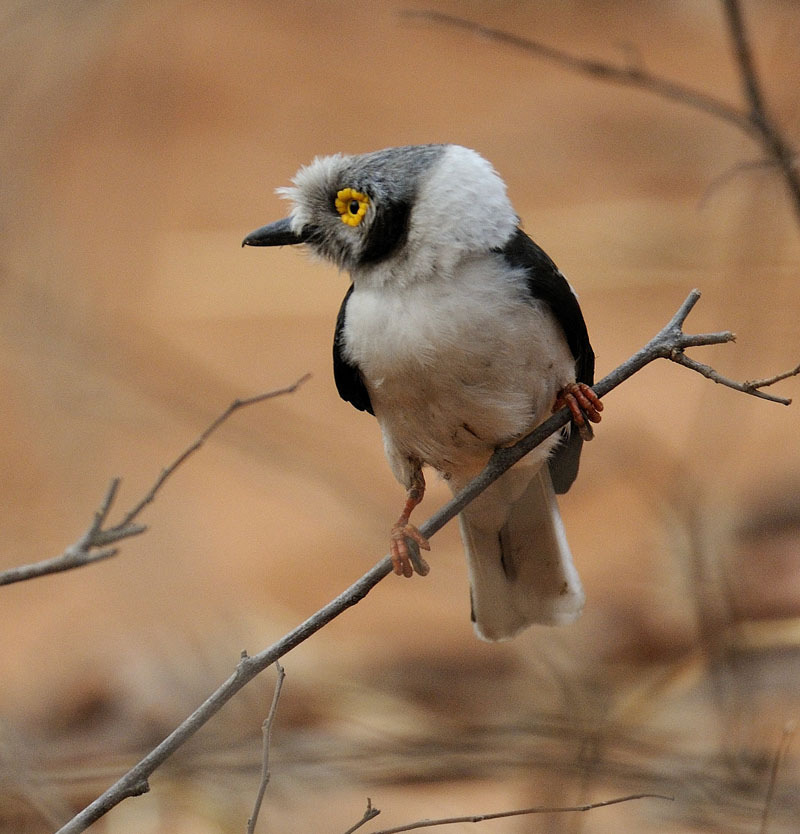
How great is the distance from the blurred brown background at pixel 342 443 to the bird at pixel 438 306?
23cm

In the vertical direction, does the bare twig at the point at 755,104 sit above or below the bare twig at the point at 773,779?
above

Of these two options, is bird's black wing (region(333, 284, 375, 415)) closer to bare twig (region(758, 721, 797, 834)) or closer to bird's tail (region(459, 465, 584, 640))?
bird's tail (region(459, 465, 584, 640))

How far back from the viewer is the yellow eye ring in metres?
3.00

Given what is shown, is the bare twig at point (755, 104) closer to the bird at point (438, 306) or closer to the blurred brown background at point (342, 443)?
the blurred brown background at point (342, 443)

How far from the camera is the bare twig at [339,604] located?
7.04ft

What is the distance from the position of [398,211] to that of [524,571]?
1.25 meters

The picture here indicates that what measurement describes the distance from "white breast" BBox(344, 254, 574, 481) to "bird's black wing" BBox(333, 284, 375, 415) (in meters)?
0.06

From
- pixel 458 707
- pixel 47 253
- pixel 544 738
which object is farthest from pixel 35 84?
pixel 544 738

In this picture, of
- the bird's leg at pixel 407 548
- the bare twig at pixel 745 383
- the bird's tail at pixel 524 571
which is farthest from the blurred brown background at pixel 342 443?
the bare twig at pixel 745 383

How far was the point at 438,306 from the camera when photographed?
290cm

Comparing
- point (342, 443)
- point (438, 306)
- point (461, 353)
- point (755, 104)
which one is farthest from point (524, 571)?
point (342, 443)

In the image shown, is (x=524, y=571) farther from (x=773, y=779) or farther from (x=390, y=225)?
(x=390, y=225)

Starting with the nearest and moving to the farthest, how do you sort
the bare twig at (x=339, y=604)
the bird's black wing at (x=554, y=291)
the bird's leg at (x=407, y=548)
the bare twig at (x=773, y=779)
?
the bare twig at (x=339, y=604), the bare twig at (x=773, y=779), the bird's black wing at (x=554, y=291), the bird's leg at (x=407, y=548)

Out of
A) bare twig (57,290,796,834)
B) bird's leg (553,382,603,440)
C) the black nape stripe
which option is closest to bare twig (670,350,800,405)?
bare twig (57,290,796,834)
